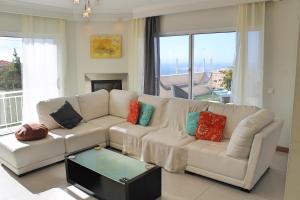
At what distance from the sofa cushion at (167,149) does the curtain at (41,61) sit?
9.59 ft

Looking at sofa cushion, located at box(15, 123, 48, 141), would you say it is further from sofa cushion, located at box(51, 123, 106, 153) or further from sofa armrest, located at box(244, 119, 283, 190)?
sofa armrest, located at box(244, 119, 283, 190)

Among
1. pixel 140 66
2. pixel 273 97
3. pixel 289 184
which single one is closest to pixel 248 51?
pixel 273 97

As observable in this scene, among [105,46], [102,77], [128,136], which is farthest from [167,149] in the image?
[105,46]

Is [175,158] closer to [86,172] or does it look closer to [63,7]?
[86,172]

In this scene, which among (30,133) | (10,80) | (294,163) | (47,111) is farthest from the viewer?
(10,80)

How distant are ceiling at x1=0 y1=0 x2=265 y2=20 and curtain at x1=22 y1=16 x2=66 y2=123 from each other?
0.21 meters

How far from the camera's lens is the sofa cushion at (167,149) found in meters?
3.34

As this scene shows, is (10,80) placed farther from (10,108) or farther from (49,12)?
(49,12)

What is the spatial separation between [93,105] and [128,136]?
125 cm

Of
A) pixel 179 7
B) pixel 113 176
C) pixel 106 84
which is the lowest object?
pixel 113 176

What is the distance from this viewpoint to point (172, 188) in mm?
3029

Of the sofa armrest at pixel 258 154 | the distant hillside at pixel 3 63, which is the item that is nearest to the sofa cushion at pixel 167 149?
the sofa armrest at pixel 258 154

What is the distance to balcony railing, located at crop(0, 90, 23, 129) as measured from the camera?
5137 millimetres

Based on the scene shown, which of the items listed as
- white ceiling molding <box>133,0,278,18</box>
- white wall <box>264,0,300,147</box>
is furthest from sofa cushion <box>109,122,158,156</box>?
white ceiling molding <box>133,0,278,18</box>
